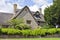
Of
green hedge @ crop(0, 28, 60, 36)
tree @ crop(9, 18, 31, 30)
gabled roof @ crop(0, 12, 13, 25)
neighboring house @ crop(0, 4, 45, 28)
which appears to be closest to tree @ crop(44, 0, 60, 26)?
neighboring house @ crop(0, 4, 45, 28)

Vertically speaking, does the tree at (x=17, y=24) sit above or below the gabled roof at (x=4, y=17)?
below

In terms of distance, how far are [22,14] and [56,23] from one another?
10.5 metres

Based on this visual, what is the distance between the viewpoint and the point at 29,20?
6156cm

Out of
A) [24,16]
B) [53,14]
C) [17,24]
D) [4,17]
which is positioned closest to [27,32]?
[17,24]

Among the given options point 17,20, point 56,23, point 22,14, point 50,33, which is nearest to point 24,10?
point 22,14

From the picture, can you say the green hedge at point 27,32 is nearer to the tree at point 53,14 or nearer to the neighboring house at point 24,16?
the tree at point 53,14

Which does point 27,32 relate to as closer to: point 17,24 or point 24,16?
point 17,24

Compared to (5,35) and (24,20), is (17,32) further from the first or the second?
(24,20)

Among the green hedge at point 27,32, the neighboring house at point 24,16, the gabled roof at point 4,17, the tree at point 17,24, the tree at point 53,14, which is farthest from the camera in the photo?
the gabled roof at point 4,17

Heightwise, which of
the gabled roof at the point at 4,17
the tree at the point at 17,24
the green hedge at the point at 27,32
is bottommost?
the green hedge at the point at 27,32

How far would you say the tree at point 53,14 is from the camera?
58812 millimetres

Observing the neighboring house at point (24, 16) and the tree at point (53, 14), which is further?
the neighboring house at point (24, 16)

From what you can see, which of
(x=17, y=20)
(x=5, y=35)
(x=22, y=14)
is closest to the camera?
(x=5, y=35)

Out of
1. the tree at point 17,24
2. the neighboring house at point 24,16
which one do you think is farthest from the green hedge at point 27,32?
the neighboring house at point 24,16
